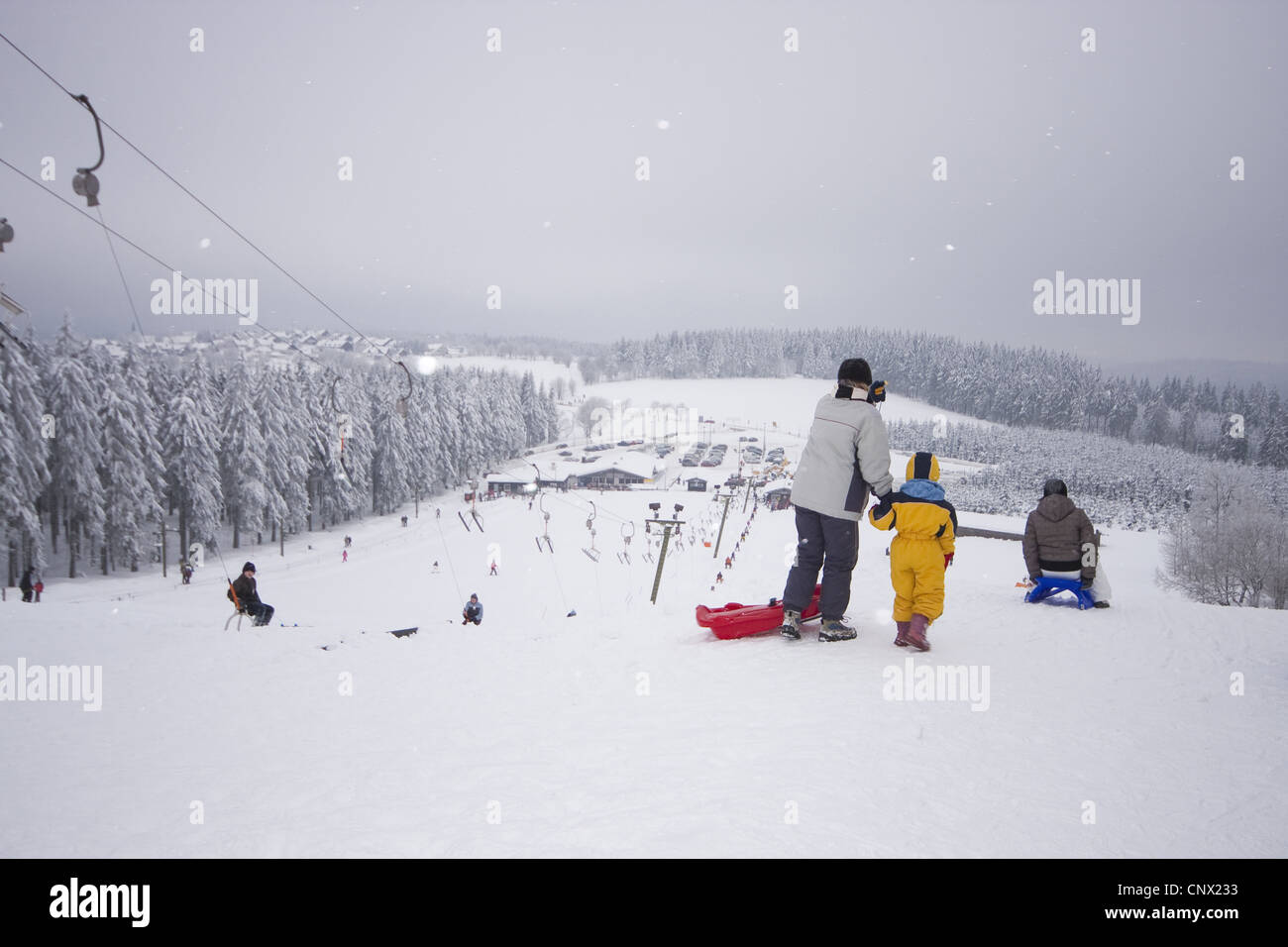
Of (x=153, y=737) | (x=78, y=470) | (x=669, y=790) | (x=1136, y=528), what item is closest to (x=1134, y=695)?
(x=669, y=790)

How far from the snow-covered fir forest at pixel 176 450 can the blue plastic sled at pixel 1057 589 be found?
70.0 ft

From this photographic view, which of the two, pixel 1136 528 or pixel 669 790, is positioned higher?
pixel 669 790

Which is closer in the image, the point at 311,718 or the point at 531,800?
the point at 531,800

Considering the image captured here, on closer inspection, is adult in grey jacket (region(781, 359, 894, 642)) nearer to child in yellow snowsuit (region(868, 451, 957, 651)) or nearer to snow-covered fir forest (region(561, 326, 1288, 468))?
child in yellow snowsuit (region(868, 451, 957, 651))

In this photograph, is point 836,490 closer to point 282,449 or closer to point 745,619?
point 745,619

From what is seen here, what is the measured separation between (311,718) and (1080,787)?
493 cm

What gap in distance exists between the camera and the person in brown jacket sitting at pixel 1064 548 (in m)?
8.12

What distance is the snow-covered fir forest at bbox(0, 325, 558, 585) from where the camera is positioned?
33188mm

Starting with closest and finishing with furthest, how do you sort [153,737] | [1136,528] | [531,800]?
[531,800] < [153,737] < [1136,528]

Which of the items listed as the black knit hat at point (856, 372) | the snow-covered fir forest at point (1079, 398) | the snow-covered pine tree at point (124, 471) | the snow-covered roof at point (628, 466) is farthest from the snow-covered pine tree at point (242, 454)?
the snow-covered fir forest at point (1079, 398)

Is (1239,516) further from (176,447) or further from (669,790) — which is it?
(176,447)

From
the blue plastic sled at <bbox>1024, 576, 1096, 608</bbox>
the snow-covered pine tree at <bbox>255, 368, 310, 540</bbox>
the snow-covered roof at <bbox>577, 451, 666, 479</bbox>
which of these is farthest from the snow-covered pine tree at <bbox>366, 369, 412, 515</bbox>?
the blue plastic sled at <bbox>1024, 576, 1096, 608</bbox>
